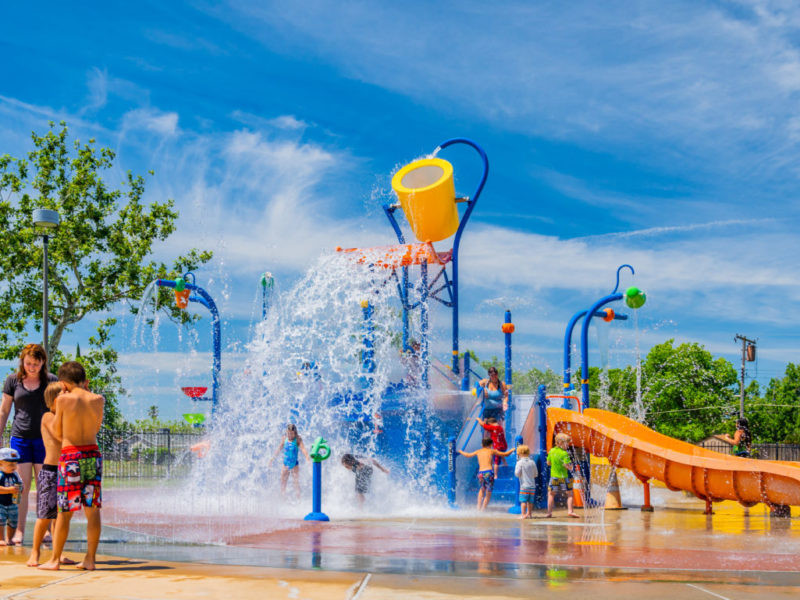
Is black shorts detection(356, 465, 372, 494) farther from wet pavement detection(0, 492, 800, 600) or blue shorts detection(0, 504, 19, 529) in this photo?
blue shorts detection(0, 504, 19, 529)

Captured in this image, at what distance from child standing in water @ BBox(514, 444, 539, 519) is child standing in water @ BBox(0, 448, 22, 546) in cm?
717

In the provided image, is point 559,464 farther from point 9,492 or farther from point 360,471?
point 9,492

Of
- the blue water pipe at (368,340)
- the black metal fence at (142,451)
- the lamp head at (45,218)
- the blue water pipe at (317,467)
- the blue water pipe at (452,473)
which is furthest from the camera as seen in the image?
the black metal fence at (142,451)

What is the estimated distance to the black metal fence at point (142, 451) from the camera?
26.5 m

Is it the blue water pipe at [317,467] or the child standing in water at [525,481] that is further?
the child standing in water at [525,481]

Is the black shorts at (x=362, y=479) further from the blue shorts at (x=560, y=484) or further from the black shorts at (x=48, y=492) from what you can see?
the black shorts at (x=48, y=492)

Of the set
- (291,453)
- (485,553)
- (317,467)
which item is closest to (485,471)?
(291,453)

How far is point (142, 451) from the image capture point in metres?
28.6

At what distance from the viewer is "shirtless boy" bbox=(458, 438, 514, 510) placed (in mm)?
12570

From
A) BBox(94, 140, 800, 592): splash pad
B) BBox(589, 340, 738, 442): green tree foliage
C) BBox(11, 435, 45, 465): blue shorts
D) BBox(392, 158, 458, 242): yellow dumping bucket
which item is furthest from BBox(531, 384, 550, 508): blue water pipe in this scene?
BBox(589, 340, 738, 442): green tree foliage

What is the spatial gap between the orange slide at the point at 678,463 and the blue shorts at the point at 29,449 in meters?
8.86

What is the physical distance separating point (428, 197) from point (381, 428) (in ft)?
15.7

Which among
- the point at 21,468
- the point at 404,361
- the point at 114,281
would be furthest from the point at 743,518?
the point at 114,281

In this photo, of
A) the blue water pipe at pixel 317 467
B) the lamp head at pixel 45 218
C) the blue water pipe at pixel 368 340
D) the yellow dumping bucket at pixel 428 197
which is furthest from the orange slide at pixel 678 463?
the lamp head at pixel 45 218
